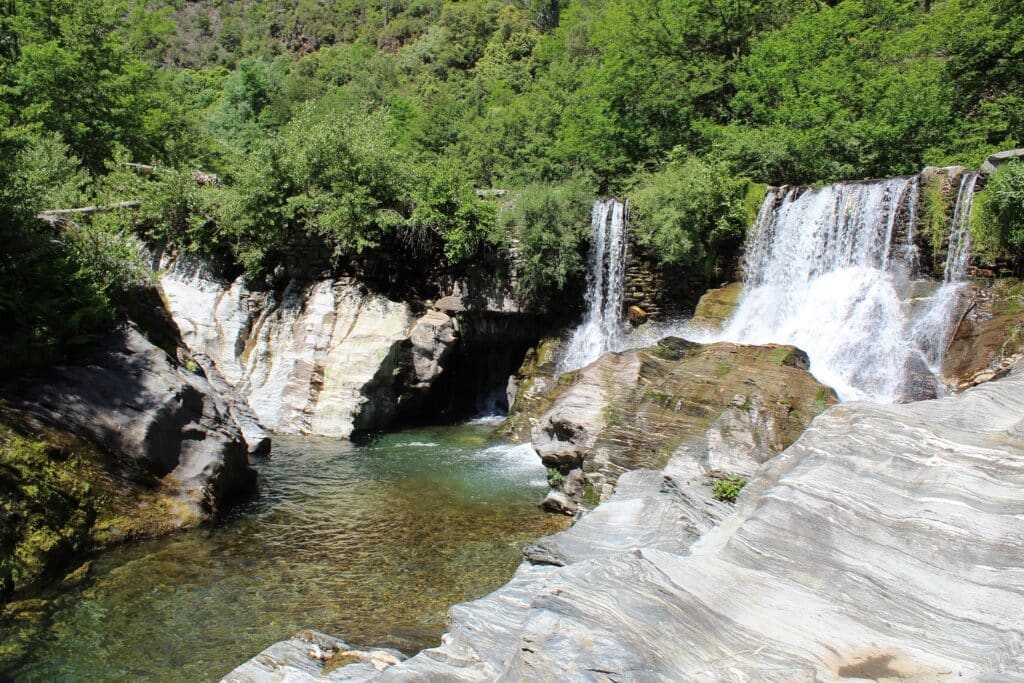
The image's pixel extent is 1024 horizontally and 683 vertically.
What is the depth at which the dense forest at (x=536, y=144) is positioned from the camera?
1555 cm

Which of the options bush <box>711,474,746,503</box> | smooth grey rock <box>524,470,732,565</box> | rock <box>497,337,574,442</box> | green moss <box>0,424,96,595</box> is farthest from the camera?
rock <box>497,337,574,442</box>

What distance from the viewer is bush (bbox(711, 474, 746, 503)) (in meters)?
7.94

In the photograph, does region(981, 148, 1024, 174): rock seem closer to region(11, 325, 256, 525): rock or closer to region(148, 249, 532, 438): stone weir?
region(148, 249, 532, 438): stone weir

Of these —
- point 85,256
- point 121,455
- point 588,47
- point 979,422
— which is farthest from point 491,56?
point 979,422

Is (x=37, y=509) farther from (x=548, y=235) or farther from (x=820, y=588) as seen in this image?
(x=548, y=235)

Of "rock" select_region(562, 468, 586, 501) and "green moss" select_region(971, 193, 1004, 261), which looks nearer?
"rock" select_region(562, 468, 586, 501)

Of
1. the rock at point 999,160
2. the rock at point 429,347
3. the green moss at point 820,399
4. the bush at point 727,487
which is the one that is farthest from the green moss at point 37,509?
the rock at point 999,160

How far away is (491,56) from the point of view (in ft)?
122

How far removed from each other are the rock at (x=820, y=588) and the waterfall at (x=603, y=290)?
36.2ft

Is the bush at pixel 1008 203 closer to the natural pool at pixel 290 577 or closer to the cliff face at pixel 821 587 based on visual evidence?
the cliff face at pixel 821 587

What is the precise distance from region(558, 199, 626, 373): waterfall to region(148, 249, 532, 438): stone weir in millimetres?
1663

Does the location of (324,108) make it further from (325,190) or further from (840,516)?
(840,516)

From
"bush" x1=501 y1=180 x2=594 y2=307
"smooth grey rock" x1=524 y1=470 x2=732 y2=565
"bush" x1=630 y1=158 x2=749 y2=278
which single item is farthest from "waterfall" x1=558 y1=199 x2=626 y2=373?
"smooth grey rock" x1=524 y1=470 x2=732 y2=565

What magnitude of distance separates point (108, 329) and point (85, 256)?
1.26m
